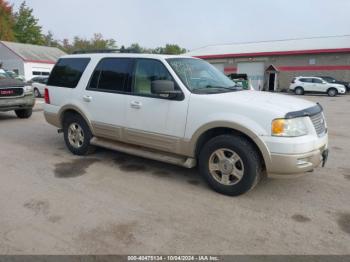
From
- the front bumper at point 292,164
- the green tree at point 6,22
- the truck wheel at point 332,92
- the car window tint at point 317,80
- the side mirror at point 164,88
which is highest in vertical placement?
the green tree at point 6,22

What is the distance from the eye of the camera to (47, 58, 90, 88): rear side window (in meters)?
6.04

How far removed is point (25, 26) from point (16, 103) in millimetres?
59296

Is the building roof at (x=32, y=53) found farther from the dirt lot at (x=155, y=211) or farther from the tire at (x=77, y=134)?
the dirt lot at (x=155, y=211)

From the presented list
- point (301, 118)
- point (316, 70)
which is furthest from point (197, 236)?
point (316, 70)

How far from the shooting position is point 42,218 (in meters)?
3.72

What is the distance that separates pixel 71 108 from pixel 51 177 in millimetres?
1507

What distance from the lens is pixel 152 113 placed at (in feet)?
16.0

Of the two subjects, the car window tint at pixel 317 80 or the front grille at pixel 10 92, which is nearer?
the front grille at pixel 10 92

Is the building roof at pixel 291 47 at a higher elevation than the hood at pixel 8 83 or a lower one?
higher

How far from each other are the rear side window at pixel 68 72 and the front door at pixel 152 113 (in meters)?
1.42

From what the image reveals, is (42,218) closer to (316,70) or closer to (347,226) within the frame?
(347,226)

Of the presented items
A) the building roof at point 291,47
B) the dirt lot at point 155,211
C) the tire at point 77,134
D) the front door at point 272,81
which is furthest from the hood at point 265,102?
the front door at point 272,81

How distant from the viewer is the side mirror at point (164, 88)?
14.6 ft

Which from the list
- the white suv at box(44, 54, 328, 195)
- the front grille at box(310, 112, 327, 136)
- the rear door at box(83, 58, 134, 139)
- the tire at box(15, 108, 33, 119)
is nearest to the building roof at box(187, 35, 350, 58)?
the tire at box(15, 108, 33, 119)
